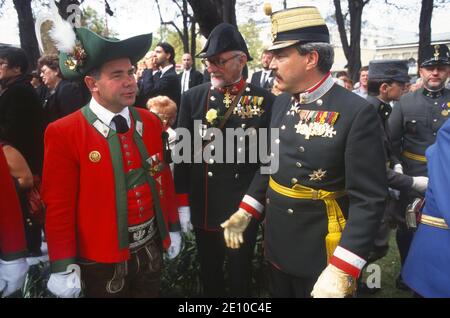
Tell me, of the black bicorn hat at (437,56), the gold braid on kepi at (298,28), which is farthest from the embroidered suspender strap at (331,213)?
the black bicorn hat at (437,56)

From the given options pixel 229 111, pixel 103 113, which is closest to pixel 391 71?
pixel 229 111

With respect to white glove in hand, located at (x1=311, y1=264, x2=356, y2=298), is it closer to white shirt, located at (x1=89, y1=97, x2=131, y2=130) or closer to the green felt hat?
white shirt, located at (x1=89, y1=97, x2=131, y2=130)

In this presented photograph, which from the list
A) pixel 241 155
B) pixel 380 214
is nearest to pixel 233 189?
pixel 241 155

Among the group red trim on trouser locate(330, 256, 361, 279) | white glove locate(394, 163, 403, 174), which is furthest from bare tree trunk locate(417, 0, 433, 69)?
red trim on trouser locate(330, 256, 361, 279)

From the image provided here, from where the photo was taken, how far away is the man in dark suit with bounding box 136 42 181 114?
19.7 feet

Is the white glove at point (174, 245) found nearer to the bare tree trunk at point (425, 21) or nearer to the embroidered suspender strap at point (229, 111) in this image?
the embroidered suspender strap at point (229, 111)

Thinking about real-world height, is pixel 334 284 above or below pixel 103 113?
below

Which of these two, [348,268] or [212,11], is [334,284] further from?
[212,11]

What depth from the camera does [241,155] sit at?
329 cm

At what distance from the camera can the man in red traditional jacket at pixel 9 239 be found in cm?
230

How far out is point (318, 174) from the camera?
7.69 ft

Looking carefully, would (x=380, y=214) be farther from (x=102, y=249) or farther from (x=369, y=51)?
(x=369, y=51)

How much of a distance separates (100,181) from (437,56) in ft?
12.7

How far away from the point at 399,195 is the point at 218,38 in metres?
2.57
